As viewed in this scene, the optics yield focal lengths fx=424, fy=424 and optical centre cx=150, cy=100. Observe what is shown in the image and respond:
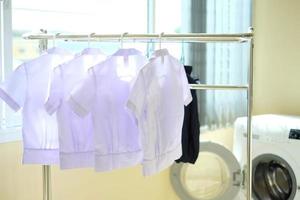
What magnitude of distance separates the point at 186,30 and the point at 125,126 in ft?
5.69

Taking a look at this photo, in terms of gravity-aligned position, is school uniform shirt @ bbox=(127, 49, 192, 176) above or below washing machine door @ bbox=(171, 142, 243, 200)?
above

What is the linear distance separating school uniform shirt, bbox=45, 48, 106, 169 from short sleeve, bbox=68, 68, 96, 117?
0.08m

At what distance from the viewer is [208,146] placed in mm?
2939

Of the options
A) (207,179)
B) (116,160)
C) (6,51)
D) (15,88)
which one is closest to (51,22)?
(6,51)

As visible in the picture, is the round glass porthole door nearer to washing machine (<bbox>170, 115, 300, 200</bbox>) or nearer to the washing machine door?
washing machine (<bbox>170, 115, 300, 200</bbox>)

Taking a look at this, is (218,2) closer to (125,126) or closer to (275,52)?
(275,52)

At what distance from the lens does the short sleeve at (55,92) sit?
173 centimetres

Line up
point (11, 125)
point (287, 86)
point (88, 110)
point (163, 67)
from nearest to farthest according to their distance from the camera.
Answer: point (88, 110), point (163, 67), point (11, 125), point (287, 86)

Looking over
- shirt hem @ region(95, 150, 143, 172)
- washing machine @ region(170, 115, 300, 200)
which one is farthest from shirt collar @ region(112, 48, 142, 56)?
washing machine @ region(170, 115, 300, 200)

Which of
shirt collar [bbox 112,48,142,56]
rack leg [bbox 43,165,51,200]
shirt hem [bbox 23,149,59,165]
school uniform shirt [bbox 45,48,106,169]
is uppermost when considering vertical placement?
shirt collar [bbox 112,48,142,56]

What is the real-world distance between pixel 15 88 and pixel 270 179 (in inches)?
88.6

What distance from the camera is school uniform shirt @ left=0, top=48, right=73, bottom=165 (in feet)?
6.07

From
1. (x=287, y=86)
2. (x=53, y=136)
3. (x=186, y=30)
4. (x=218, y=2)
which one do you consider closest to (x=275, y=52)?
(x=287, y=86)

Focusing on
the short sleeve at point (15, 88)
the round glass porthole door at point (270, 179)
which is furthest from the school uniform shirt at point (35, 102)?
the round glass porthole door at point (270, 179)
